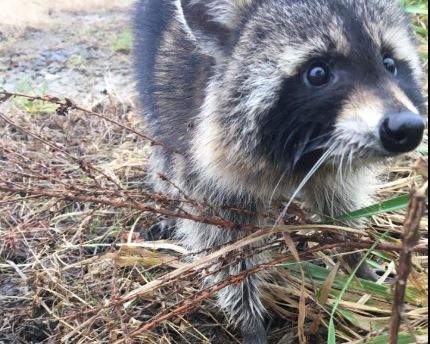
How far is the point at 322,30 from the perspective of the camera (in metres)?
2.19

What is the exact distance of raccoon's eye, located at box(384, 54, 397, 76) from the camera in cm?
227

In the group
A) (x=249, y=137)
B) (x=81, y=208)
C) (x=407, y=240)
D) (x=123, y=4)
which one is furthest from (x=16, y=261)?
(x=123, y=4)

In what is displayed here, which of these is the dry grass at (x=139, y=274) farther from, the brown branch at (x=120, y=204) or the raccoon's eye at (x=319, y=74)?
the raccoon's eye at (x=319, y=74)

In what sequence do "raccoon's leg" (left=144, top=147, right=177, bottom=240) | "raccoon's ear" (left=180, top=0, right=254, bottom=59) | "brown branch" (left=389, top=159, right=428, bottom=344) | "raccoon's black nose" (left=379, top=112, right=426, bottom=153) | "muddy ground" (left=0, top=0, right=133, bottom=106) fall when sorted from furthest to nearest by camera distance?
"muddy ground" (left=0, top=0, right=133, bottom=106), "raccoon's leg" (left=144, top=147, right=177, bottom=240), "raccoon's ear" (left=180, top=0, right=254, bottom=59), "raccoon's black nose" (left=379, top=112, right=426, bottom=153), "brown branch" (left=389, top=159, right=428, bottom=344)

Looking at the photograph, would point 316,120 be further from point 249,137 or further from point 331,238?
Answer: point 331,238

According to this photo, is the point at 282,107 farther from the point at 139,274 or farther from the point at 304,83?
the point at 139,274

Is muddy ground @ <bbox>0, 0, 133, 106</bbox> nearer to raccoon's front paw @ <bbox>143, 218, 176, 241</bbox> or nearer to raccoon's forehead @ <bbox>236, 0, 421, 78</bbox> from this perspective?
raccoon's front paw @ <bbox>143, 218, 176, 241</bbox>

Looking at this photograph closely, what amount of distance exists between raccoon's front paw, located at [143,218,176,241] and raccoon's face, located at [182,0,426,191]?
966 millimetres

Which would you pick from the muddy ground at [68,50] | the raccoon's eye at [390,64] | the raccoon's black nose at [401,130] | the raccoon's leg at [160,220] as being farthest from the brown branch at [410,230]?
the muddy ground at [68,50]

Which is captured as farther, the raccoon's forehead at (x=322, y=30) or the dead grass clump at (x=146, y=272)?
the dead grass clump at (x=146, y=272)

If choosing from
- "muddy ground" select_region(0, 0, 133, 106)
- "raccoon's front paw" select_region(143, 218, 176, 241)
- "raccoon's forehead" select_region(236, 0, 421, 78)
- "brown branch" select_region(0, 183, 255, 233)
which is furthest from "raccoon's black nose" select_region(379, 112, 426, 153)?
"muddy ground" select_region(0, 0, 133, 106)

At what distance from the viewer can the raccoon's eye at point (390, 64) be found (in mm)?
2273

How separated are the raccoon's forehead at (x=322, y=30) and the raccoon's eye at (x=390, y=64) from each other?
0.03m

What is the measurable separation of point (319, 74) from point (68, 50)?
12.8 ft
